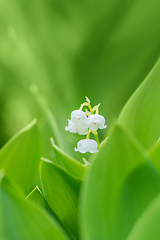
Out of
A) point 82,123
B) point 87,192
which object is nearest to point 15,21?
point 82,123

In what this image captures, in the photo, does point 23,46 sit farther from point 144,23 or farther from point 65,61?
point 144,23

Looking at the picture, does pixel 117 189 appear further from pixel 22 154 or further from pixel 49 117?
pixel 49 117

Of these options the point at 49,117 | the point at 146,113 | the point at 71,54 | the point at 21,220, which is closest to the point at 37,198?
the point at 21,220

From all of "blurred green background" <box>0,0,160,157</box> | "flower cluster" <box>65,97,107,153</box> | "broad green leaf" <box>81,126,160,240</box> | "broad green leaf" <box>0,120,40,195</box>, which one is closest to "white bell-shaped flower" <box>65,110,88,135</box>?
"flower cluster" <box>65,97,107,153</box>

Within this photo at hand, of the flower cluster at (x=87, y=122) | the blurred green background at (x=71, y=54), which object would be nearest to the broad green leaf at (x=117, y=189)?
the flower cluster at (x=87, y=122)

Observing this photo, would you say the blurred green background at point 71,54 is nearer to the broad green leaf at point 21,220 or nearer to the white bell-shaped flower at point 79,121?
the white bell-shaped flower at point 79,121

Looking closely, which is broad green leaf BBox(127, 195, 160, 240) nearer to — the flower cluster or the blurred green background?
the flower cluster
